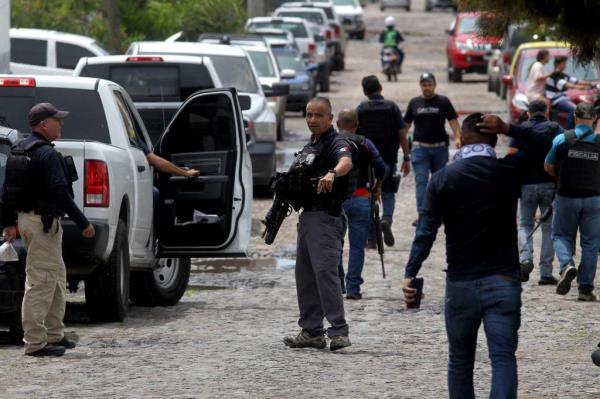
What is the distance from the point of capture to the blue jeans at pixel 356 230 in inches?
521

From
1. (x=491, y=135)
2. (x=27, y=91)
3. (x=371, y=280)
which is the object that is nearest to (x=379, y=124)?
(x=371, y=280)

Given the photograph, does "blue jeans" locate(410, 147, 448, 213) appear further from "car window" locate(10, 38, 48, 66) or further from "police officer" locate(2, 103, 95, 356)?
"car window" locate(10, 38, 48, 66)

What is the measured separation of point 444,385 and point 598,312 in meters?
3.70

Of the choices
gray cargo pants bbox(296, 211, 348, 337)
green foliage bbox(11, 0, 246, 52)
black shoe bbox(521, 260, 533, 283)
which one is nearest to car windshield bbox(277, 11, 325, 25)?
green foliage bbox(11, 0, 246, 52)

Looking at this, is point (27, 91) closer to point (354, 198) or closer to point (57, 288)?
point (57, 288)

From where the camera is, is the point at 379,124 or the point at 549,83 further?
the point at 549,83

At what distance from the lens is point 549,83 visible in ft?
71.9

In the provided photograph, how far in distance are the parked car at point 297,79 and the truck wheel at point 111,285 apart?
20.8 metres

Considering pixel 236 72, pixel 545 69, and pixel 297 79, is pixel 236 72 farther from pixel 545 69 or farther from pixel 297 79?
pixel 297 79

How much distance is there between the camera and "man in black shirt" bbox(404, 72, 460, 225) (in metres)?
17.1

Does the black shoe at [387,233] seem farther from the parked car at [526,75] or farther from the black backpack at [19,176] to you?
the parked car at [526,75]

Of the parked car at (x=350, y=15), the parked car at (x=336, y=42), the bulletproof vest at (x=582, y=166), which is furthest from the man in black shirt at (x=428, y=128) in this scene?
the parked car at (x=350, y=15)

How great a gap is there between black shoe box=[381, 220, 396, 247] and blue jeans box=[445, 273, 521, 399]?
28.2 feet

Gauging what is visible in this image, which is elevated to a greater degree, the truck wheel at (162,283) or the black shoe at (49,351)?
Result: the black shoe at (49,351)
